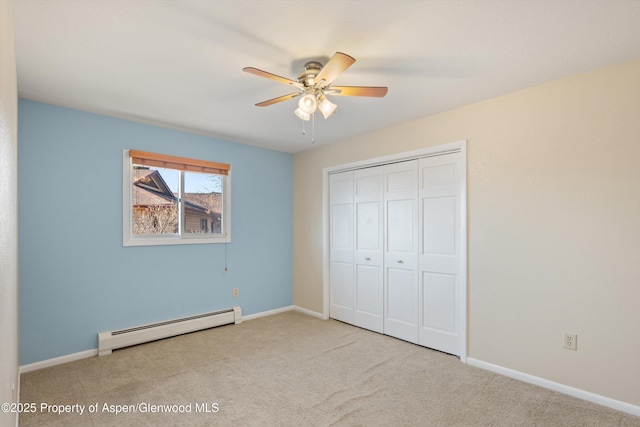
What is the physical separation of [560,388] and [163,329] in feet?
12.3

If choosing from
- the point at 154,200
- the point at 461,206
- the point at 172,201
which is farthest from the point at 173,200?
the point at 461,206

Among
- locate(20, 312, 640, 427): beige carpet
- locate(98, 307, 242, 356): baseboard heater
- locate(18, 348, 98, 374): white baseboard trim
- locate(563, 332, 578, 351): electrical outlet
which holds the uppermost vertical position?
locate(563, 332, 578, 351): electrical outlet

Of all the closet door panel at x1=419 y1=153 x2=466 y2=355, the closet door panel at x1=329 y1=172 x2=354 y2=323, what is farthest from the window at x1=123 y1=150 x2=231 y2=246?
the closet door panel at x1=419 y1=153 x2=466 y2=355

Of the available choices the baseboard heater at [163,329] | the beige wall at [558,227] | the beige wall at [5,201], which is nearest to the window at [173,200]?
the baseboard heater at [163,329]

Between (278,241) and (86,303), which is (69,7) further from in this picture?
(278,241)

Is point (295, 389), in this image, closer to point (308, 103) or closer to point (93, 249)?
point (308, 103)

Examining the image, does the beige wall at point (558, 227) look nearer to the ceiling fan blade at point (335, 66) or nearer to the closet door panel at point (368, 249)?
the closet door panel at point (368, 249)

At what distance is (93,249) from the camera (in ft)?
10.5

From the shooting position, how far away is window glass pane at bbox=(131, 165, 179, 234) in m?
3.56

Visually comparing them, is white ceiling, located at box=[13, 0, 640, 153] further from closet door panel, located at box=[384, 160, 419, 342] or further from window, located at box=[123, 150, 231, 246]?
closet door panel, located at box=[384, 160, 419, 342]

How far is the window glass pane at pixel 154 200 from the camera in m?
3.56

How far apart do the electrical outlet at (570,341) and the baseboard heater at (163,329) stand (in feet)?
11.2

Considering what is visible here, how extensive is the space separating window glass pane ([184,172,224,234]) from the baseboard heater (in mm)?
1045

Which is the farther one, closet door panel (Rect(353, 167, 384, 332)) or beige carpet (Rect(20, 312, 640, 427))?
closet door panel (Rect(353, 167, 384, 332))
